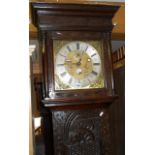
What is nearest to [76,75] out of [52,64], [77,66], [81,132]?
[77,66]

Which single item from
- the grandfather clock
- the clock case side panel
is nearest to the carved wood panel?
the grandfather clock

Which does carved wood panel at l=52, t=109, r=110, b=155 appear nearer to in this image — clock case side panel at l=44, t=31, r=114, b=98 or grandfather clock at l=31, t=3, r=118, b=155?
grandfather clock at l=31, t=3, r=118, b=155

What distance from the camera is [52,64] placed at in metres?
1.34

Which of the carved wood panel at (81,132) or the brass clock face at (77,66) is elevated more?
the brass clock face at (77,66)

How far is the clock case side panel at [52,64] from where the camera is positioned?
1.33m

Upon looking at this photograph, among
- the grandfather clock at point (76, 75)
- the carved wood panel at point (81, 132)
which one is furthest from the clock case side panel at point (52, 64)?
the carved wood panel at point (81, 132)

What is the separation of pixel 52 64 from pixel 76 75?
16 cm

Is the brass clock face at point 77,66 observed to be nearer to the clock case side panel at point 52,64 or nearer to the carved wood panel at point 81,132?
the clock case side panel at point 52,64

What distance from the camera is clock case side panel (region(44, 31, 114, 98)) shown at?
1.33m

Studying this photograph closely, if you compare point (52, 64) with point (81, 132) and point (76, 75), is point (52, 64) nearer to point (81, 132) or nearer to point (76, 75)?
point (76, 75)

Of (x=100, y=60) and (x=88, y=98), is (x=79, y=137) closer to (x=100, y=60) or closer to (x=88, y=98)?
(x=88, y=98)

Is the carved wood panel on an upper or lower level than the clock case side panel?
lower
